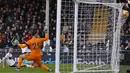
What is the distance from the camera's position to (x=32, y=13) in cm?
2891

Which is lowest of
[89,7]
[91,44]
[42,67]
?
[42,67]

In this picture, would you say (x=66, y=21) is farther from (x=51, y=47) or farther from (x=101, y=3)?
(x=51, y=47)

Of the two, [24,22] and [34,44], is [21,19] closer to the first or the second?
[24,22]

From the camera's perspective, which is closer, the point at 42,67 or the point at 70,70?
the point at 70,70

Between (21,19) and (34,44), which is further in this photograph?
(21,19)

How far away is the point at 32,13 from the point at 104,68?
1533 centimetres

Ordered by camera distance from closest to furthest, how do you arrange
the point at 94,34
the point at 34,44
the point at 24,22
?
the point at 94,34 < the point at 34,44 < the point at 24,22

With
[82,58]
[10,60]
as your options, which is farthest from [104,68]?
[10,60]

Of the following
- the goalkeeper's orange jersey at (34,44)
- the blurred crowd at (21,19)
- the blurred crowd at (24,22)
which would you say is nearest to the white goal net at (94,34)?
the goalkeeper's orange jersey at (34,44)

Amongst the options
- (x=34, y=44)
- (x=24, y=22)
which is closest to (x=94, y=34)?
(x=34, y=44)

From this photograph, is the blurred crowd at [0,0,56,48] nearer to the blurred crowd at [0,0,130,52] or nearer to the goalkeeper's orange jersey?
the blurred crowd at [0,0,130,52]

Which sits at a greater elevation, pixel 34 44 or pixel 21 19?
pixel 21 19

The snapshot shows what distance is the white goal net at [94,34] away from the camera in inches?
553

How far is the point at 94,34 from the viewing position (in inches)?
557
